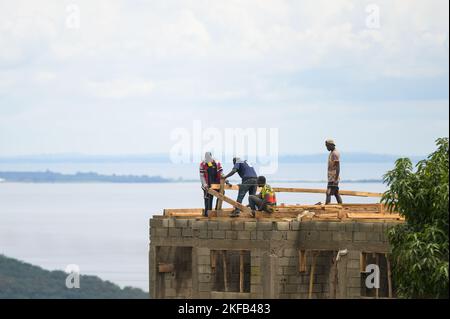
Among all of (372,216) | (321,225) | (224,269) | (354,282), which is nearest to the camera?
(354,282)

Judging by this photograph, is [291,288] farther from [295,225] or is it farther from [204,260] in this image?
[204,260]

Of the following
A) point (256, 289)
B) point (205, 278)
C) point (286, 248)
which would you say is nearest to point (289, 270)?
point (286, 248)

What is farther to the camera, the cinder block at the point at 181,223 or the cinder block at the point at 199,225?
the cinder block at the point at 181,223

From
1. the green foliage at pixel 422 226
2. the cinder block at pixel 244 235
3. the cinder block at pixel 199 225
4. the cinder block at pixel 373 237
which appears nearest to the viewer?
the green foliage at pixel 422 226

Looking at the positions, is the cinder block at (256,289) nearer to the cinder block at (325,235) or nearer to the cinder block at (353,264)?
the cinder block at (325,235)

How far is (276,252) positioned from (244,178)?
9.66ft

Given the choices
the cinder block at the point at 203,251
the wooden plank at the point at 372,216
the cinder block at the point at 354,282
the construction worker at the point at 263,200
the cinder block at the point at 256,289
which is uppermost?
the construction worker at the point at 263,200

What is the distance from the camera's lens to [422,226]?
5400 cm

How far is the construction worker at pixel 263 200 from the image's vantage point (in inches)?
2376

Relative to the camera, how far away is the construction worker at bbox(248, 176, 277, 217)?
6034 centimetres

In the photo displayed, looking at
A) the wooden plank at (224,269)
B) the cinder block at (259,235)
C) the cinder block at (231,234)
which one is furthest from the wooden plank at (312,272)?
the wooden plank at (224,269)

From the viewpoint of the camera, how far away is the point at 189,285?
62.4 m

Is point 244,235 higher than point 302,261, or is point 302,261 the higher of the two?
point 244,235
